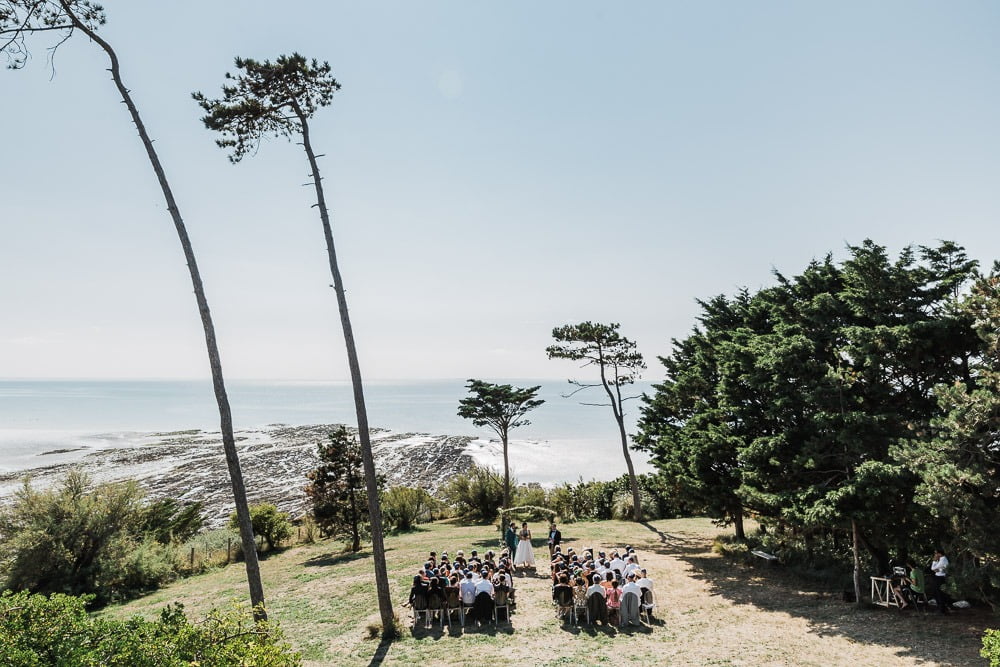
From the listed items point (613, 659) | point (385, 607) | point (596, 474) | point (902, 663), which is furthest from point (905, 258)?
point (596, 474)

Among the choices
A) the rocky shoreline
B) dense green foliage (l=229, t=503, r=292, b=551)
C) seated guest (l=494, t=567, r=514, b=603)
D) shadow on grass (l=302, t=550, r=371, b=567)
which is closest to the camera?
seated guest (l=494, t=567, r=514, b=603)

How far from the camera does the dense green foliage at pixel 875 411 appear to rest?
10570mm

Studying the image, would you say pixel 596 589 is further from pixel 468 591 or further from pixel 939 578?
pixel 939 578

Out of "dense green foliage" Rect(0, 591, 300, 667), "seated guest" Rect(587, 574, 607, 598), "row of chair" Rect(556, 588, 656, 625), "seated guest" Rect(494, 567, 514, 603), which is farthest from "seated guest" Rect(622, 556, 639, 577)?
"dense green foliage" Rect(0, 591, 300, 667)

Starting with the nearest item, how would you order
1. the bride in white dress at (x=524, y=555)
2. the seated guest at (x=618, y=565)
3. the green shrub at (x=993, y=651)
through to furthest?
the green shrub at (x=993, y=651) < the seated guest at (x=618, y=565) < the bride in white dress at (x=524, y=555)

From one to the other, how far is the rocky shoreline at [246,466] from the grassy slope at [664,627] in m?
17.9

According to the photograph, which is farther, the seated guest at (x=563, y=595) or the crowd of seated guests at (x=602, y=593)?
the seated guest at (x=563, y=595)

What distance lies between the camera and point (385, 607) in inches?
486

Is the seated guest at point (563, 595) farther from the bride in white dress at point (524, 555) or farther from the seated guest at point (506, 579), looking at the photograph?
the bride in white dress at point (524, 555)

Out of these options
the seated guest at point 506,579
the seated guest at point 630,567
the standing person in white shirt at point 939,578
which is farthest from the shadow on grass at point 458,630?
the standing person in white shirt at point 939,578

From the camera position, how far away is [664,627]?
1278cm

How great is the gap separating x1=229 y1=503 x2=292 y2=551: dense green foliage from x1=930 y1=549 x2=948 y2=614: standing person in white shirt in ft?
84.8

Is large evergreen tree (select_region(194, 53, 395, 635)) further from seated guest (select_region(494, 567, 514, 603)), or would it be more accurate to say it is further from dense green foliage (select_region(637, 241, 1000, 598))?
dense green foliage (select_region(637, 241, 1000, 598))

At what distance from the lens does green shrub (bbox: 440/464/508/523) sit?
30172mm
